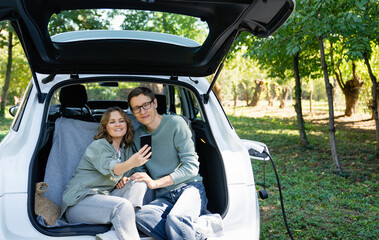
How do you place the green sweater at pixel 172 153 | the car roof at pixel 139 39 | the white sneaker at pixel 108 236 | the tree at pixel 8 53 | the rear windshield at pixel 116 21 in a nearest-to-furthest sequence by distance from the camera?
the white sneaker at pixel 108 236
the car roof at pixel 139 39
the green sweater at pixel 172 153
the rear windshield at pixel 116 21
the tree at pixel 8 53

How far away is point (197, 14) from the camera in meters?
2.49

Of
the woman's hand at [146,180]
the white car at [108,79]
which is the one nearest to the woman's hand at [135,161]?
the woman's hand at [146,180]

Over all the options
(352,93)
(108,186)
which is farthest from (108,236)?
(352,93)

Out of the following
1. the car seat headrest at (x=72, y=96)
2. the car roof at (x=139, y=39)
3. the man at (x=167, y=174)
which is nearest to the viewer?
the car roof at (x=139, y=39)

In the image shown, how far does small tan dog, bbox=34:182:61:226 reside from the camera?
2.38 m

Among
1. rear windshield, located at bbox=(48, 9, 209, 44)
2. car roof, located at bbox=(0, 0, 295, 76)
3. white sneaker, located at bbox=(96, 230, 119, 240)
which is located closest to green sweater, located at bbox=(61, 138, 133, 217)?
white sneaker, located at bbox=(96, 230, 119, 240)

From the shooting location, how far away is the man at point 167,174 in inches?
91.5

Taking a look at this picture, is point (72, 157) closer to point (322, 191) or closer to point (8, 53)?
point (322, 191)

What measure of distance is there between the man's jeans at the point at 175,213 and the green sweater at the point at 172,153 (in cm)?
8

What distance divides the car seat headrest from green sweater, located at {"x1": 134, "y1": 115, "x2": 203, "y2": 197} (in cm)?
117

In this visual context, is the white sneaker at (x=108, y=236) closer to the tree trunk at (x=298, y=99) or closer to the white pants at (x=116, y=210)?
the white pants at (x=116, y=210)

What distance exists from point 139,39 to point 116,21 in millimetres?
9875

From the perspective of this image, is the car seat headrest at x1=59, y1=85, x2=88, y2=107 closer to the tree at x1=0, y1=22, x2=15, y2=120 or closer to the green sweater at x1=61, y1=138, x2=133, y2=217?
the green sweater at x1=61, y1=138, x2=133, y2=217

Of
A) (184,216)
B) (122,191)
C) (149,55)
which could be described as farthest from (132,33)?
(184,216)
